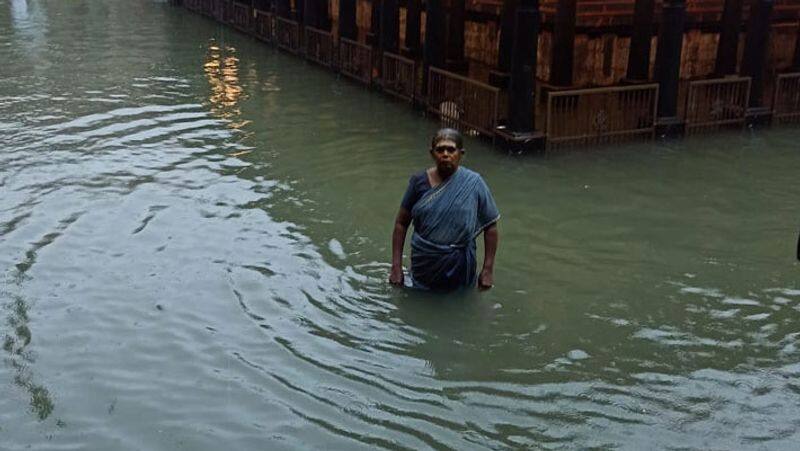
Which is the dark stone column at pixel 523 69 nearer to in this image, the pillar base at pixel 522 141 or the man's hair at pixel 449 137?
the pillar base at pixel 522 141

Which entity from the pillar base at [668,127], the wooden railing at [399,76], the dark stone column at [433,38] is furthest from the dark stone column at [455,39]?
the pillar base at [668,127]

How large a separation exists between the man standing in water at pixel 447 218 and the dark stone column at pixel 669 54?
8.50m

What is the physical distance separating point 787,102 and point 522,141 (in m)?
6.21

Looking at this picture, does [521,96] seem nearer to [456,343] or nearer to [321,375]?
[456,343]

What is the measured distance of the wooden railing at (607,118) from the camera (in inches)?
571

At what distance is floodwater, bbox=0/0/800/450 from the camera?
6266 mm

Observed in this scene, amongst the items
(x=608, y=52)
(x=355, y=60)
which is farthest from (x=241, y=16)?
(x=608, y=52)

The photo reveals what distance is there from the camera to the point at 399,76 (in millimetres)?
18297

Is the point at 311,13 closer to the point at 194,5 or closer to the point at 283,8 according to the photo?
the point at 283,8

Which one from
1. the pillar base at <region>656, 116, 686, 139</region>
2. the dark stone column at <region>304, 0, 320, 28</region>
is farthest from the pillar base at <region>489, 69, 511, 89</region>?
the dark stone column at <region>304, 0, 320, 28</region>

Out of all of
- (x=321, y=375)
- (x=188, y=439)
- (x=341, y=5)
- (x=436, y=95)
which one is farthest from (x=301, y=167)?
(x=341, y=5)

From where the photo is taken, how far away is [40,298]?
8344 mm

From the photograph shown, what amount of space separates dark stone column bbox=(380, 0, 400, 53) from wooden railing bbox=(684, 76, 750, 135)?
21.5 ft

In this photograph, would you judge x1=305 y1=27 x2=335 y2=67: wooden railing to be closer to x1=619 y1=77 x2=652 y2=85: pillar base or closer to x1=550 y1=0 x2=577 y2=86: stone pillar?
x1=550 y1=0 x2=577 y2=86: stone pillar
